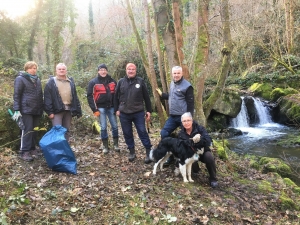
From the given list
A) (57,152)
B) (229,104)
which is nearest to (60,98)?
(57,152)

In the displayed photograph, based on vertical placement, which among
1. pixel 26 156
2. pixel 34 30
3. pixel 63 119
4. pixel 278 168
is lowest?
pixel 278 168

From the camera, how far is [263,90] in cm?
1574

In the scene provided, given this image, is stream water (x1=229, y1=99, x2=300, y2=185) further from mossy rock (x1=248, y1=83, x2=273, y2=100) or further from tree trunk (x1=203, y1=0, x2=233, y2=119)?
tree trunk (x1=203, y1=0, x2=233, y2=119)

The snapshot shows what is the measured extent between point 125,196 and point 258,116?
39.3 ft

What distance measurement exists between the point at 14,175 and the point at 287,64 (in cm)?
1683

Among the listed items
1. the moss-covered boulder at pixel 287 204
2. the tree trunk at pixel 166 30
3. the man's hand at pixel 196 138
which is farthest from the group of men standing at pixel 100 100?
the tree trunk at pixel 166 30

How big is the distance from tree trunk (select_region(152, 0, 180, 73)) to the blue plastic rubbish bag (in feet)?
11.4

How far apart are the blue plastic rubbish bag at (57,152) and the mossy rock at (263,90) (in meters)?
13.4

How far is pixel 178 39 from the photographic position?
20.1ft

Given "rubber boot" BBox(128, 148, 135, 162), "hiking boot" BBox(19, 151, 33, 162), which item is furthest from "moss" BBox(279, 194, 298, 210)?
"hiking boot" BBox(19, 151, 33, 162)

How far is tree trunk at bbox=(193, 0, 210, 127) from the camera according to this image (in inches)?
244

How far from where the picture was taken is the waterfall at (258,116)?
1395 cm

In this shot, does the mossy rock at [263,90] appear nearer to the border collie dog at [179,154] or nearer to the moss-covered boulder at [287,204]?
the moss-covered boulder at [287,204]

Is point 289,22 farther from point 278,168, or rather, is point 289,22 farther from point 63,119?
point 63,119
